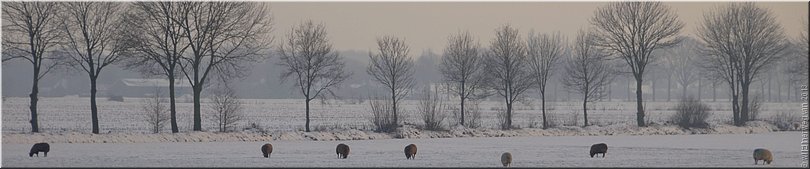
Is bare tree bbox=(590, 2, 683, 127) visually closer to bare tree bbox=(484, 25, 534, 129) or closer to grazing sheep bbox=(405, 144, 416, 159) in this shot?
bare tree bbox=(484, 25, 534, 129)

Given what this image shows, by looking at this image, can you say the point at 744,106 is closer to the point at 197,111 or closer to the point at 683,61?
the point at 197,111

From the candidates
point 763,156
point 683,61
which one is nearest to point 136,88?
point 683,61

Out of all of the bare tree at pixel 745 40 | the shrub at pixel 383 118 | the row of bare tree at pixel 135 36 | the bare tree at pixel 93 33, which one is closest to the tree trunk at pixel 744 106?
the bare tree at pixel 745 40

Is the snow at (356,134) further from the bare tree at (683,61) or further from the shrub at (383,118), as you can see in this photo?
the bare tree at (683,61)

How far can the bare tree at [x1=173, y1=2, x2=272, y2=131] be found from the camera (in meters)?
57.5

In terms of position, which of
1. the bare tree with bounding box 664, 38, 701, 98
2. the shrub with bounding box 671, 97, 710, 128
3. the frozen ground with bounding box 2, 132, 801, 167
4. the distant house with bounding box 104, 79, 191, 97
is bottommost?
the frozen ground with bounding box 2, 132, 801, 167

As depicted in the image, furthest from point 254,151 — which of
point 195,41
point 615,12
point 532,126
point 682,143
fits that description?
point 615,12

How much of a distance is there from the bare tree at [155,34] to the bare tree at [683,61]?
416 ft

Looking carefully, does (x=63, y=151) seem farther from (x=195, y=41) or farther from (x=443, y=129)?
(x=443, y=129)

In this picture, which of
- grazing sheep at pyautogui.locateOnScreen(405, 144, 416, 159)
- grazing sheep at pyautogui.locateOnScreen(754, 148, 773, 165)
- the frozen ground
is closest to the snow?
the frozen ground

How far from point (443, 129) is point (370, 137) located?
622cm

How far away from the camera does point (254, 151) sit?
44656mm

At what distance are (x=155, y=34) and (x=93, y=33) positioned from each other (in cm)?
344

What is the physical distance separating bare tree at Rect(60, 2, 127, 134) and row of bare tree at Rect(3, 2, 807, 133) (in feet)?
0.19
